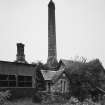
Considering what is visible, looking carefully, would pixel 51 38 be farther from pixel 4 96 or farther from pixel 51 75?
pixel 4 96

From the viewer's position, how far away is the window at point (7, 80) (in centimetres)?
2211

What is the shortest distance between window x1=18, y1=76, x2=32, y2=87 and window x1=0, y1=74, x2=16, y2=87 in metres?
0.84

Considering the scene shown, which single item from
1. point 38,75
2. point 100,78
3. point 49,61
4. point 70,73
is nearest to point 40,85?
point 38,75

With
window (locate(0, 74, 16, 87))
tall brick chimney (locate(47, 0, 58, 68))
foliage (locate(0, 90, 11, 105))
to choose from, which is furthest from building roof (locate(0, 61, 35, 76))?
tall brick chimney (locate(47, 0, 58, 68))

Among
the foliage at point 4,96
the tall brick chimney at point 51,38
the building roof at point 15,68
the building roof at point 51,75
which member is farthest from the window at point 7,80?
the tall brick chimney at point 51,38

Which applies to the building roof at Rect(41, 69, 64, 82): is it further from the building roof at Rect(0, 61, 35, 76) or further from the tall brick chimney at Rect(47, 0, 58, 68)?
the tall brick chimney at Rect(47, 0, 58, 68)

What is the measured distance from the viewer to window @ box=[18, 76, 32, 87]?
23.7m

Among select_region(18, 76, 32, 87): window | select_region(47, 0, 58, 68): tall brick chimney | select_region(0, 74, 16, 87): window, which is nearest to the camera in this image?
select_region(0, 74, 16, 87): window

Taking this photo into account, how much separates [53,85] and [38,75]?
319 cm

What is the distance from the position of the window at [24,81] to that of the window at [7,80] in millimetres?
836

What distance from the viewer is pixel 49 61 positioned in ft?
187

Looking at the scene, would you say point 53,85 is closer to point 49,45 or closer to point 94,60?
point 94,60

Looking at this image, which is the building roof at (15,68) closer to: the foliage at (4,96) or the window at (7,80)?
Result: the window at (7,80)

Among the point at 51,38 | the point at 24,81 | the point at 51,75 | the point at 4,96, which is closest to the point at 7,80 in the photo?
the point at 24,81
